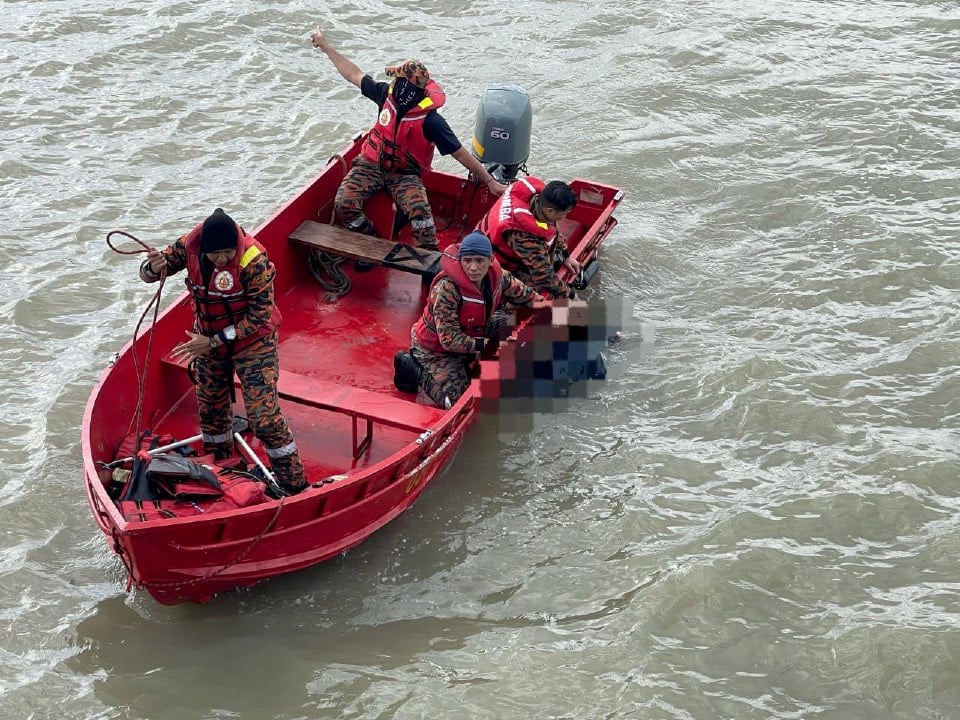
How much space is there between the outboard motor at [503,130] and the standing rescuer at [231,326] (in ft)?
11.6

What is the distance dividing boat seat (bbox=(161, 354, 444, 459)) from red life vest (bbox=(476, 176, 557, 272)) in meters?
1.47

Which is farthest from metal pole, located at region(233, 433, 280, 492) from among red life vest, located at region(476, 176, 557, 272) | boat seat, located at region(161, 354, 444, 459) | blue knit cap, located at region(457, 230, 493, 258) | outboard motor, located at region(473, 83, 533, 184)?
outboard motor, located at region(473, 83, 533, 184)

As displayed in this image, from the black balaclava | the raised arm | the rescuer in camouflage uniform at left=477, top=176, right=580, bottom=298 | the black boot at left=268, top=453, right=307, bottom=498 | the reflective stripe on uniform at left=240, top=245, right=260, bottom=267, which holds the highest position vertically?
the raised arm

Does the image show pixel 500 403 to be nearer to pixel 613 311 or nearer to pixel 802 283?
pixel 613 311

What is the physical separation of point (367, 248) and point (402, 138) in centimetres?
96

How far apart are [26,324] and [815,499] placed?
648 centimetres

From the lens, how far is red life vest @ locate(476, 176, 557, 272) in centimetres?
797

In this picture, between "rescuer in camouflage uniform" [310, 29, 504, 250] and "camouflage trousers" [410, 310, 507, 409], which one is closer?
"camouflage trousers" [410, 310, 507, 409]

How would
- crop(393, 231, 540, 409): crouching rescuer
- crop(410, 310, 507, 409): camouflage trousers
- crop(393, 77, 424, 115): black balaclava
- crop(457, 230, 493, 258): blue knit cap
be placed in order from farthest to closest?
crop(393, 77, 424, 115): black balaclava < crop(410, 310, 507, 409): camouflage trousers < crop(393, 231, 540, 409): crouching rescuer < crop(457, 230, 493, 258): blue knit cap

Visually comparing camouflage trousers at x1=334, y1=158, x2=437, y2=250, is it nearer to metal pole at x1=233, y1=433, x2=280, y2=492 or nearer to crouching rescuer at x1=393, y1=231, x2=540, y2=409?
crouching rescuer at x1=393, y1=231, x2=540, y2=409

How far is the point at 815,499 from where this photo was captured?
25.6 feet

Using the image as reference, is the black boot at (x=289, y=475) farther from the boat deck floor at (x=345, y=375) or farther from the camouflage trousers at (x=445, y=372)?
the camouflage trousers at (x=445, y=372)

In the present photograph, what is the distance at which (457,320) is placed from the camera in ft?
24.6

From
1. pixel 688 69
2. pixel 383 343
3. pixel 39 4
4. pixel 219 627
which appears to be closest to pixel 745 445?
pixel 383 343
